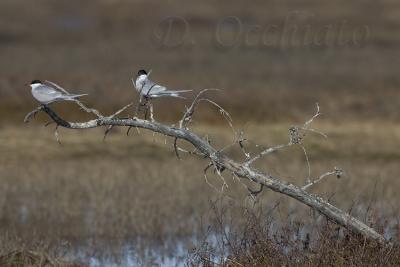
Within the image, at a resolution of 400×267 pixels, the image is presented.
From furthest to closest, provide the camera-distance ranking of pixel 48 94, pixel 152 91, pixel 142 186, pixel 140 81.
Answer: pixel 142 186, pixel 140 81, pixel 48 94, pixel 152 91

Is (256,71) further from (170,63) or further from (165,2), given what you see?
(165,2)

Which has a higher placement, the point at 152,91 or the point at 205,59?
the point at 205,59

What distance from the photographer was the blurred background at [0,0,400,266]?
13.9 metres

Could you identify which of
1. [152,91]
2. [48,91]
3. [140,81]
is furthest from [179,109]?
[152,91]

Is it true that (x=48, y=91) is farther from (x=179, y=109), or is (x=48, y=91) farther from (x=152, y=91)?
(x=179, y=109)

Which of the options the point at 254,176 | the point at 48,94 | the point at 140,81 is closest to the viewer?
the point at 254,176

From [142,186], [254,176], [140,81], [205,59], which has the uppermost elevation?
[205,59]

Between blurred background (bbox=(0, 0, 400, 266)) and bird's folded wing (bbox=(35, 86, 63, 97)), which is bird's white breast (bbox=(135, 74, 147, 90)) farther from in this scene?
blurred background (bbox=(0, 0, 400, 266))

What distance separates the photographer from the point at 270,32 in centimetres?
3781

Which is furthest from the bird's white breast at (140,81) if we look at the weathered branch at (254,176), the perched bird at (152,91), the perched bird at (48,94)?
the weathered branch at (254,176)

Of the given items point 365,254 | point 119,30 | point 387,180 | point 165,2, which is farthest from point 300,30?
point 365,254

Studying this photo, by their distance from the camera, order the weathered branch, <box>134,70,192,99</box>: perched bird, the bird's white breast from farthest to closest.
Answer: the bird's white breast < <box>134,70,192,99</box>: perched bird < the weathered branch

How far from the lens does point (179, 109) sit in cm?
2267

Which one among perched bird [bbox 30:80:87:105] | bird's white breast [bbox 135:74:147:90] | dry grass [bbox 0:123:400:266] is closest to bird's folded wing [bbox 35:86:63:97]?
perched bird [bbox 30:80:87:105]
